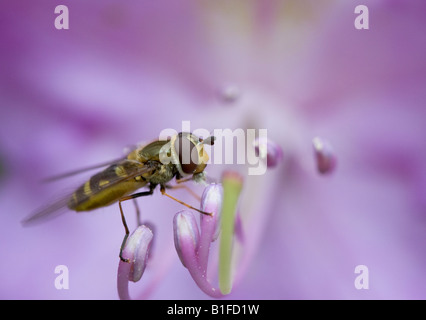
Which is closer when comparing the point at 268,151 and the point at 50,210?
the point at 50,210

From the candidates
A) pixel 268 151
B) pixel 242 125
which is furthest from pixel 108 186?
pixel 242 125

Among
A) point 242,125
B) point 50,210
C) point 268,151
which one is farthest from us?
point 242,125

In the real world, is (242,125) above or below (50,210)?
above

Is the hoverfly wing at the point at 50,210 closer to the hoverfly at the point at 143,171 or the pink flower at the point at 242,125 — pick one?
the hoverfly at the point at 143,171

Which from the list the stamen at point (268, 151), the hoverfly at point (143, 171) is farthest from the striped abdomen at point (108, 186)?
the stamen at point (268, 151)

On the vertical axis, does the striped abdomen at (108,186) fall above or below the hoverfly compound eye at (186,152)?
below

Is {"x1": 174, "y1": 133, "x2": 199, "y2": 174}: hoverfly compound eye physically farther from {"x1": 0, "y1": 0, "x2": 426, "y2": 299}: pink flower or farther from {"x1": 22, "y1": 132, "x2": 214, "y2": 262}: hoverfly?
{"x1": 0, "y1": 0, "x2": 426, "y2": 299}: pink flower

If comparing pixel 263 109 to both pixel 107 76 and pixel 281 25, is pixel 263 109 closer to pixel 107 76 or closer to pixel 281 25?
pixel 281 25

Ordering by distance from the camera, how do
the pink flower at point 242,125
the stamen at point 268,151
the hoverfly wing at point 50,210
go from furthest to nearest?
the pink flower at point 242,125 → the stamen at point 268,151 → the hoverfly wing at point 50,210

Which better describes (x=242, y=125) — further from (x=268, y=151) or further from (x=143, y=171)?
(x=143, y=171)
